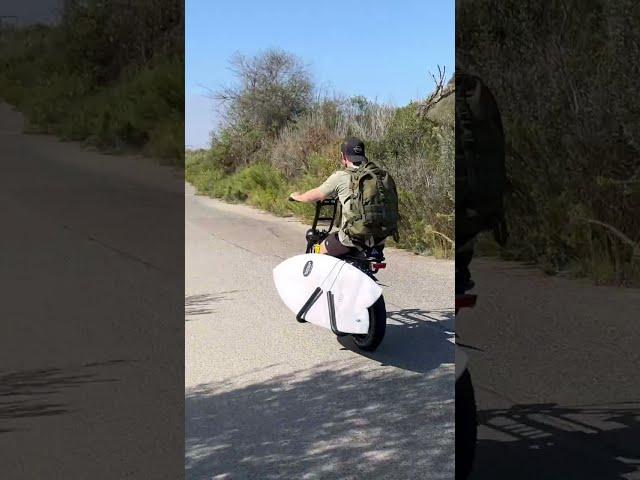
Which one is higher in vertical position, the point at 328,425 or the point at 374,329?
the point at 374,329

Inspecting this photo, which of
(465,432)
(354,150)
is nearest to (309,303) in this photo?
(354,150)

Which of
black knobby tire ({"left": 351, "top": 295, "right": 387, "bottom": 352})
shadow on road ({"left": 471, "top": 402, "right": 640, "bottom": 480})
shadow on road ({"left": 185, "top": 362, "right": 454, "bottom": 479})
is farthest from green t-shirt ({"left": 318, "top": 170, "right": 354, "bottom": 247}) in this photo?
shadow on road ({"left": 471, "top": 402, "right": 640, "bottom": 480})

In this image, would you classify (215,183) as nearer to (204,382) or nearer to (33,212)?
→ (204,382)

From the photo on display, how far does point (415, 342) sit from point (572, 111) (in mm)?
1685

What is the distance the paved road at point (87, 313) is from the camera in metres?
1.26

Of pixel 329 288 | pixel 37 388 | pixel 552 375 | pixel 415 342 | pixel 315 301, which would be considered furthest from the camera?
pixel 415 342

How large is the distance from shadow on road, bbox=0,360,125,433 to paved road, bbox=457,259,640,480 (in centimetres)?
88

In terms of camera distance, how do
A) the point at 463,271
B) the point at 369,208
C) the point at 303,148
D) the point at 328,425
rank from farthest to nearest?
the point at 303,148, the point at 328,425, the point at 369,208, the point at 463,271

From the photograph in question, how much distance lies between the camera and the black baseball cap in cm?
254

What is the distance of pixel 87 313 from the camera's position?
1350mm

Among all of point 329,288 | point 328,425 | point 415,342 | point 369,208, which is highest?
point 369,208

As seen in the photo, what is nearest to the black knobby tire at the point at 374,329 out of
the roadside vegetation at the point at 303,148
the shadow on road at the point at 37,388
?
the roadside vegetation at the point at 303,148

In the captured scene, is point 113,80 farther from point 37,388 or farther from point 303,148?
point 303,148

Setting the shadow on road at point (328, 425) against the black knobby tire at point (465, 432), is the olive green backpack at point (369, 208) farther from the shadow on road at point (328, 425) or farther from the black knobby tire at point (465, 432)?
the black knobby tire at point (465, 432)
